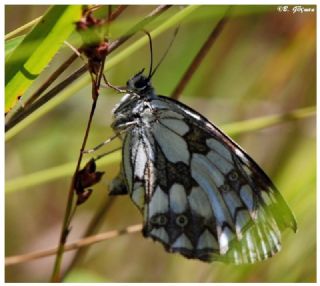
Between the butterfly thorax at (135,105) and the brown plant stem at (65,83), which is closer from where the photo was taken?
the brown plant stem at (65,83)

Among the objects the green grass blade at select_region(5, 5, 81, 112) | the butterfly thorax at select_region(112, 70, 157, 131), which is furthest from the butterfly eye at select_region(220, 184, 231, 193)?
the green grass blade at select_region(5, 5, 81, 112)

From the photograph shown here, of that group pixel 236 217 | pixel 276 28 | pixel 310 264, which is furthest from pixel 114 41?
pixel 276 28

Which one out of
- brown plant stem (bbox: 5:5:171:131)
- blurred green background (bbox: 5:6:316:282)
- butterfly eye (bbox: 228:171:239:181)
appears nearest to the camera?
brown plant stem (bbox: 5:5:171:131)

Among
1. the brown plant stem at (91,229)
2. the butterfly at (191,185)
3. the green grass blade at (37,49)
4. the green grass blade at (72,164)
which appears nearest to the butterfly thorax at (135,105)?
the butterfly at (191,185)

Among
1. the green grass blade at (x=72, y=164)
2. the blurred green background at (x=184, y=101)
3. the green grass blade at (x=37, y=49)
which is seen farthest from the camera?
the blurred green background at (x=184, y=101)

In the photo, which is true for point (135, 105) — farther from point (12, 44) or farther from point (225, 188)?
point (12, 44)

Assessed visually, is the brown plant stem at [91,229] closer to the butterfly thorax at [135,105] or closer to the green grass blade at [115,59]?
the butterfly thorax at [135,105]

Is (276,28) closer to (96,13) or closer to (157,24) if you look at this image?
(157,24)

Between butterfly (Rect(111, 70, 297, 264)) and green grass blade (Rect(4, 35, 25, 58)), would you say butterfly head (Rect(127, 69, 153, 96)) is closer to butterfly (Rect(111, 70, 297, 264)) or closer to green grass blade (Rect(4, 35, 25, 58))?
butterfly (Rect(111, 70, 297, 264))
